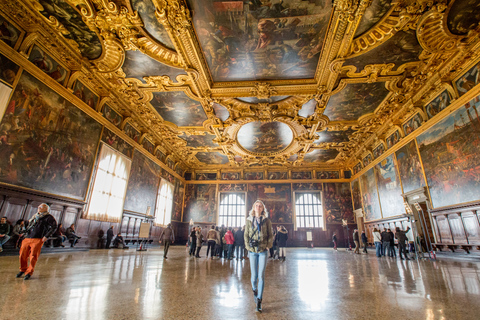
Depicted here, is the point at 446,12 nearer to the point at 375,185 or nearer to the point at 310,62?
the point at 310,62

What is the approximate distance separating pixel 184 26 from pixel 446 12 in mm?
8829

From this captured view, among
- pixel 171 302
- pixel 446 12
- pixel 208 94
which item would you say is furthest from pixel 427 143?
pixel 171 302

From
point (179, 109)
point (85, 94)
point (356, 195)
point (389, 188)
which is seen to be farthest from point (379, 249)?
point (85, 94)

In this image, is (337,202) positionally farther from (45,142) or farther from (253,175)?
(45,142)

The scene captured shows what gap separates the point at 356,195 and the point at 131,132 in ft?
63.5

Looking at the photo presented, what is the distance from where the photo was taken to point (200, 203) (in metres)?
23.3

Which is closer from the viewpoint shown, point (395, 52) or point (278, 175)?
point (395, 52)

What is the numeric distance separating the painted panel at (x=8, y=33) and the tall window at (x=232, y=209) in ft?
61.8

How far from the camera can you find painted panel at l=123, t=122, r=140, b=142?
13.9m

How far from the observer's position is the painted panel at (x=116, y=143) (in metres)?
12.1

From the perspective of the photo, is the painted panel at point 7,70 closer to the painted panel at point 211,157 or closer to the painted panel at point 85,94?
the painted panel at point 85,94

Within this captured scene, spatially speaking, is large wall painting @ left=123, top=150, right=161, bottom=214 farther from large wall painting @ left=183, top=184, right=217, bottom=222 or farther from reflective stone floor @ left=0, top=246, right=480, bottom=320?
reflective stone floor @ left=0, top=246, right=480, bottom=320

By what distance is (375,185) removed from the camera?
658 inches

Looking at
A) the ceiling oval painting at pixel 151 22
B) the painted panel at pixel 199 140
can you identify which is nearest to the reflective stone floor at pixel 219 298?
the ceiling oval painting at pixel 151 22
